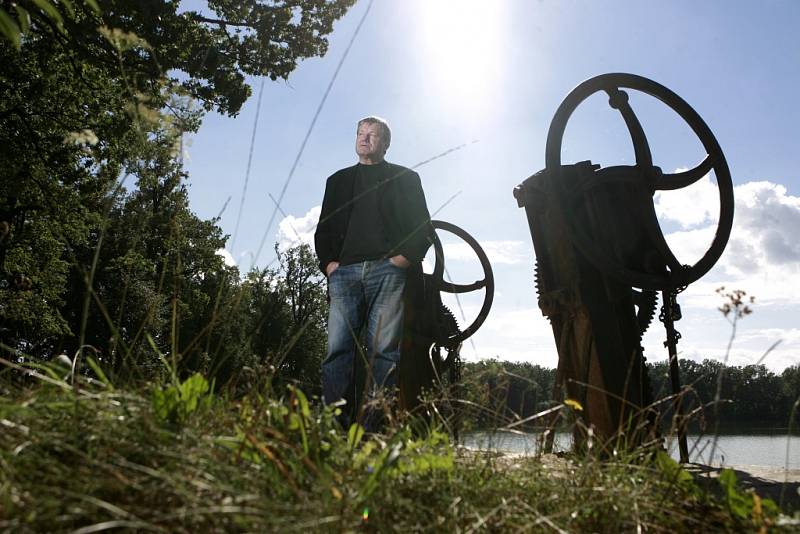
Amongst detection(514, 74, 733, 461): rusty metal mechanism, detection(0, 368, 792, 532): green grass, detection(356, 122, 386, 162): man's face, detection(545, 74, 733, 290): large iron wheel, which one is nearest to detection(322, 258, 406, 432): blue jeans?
detection(356, 122, 386, 162): man's face

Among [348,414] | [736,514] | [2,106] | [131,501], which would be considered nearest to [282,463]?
[131,501]

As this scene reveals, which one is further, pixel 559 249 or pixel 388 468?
pixel 559 249

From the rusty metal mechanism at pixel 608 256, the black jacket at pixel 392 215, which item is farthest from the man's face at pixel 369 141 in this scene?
the rusty metal mechanism at pixel 608 256

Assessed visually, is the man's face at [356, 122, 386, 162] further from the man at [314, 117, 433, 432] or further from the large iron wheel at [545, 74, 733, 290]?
the large iron wheel at [545, 74, 733, 290]

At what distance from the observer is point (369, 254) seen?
411cm

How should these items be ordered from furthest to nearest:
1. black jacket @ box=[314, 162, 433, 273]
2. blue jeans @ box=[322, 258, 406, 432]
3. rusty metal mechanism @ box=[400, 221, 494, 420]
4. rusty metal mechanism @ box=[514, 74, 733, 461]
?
rusty metal mechanism @ box=[400, 221, 494, 420] → black jacket @ box=[314, 162, 433, 273] → blue jeans @ box=[322, 258, 406, 432] → rusty metal mechanism @ box=[514, 74, 733, 461]

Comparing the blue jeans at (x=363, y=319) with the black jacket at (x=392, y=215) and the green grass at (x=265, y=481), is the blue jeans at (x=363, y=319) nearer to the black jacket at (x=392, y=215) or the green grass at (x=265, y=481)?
the black jacket at (x=392, y=215)

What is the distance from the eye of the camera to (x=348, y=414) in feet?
13.3

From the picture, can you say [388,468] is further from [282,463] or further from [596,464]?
[596,464]

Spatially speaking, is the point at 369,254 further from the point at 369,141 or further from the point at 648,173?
the point at 648,173

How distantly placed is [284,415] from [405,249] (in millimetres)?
2263

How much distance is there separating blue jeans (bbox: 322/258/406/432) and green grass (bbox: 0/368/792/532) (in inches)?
78.2

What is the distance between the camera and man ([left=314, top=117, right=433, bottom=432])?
4016 mm

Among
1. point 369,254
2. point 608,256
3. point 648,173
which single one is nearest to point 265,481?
point 369,254
